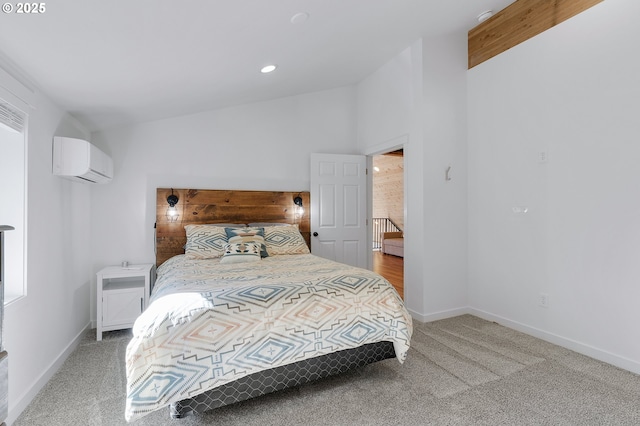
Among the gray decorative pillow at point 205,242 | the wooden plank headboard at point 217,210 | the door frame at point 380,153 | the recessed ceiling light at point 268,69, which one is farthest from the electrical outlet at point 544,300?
the recessed ceiling light at point 268,69

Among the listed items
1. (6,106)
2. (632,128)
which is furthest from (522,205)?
(6,106)

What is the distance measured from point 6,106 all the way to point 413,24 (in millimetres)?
3157

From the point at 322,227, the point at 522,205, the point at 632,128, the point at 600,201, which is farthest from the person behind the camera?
the point at 322,227

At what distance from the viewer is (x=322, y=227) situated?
4.28 metres

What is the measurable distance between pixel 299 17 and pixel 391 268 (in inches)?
206

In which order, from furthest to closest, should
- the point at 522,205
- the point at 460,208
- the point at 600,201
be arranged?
the point at 460,208 < the point at 522,205 < the point at 600,201

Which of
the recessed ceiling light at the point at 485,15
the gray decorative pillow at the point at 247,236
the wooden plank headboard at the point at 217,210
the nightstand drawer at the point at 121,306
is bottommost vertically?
the nightstand drawer at the point at 121,306

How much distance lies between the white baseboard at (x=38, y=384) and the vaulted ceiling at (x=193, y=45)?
194 cm

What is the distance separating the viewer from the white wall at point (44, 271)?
188 cm

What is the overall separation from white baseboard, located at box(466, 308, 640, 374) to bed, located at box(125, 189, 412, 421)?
5.25ft

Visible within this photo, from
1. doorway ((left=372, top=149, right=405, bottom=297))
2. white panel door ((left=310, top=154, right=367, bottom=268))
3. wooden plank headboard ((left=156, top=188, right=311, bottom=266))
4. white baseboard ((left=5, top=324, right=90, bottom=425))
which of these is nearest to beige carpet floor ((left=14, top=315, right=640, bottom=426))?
white baseboard ((left=5, top=324, right=90, bottom=425))

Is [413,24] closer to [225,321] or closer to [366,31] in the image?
[366,31]

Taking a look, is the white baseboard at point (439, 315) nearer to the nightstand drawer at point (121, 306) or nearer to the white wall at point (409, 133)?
the white wall at point (409, 133)

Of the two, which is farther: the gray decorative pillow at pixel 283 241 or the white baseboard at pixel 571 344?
the gray decorative pillow at pixel 283 241
